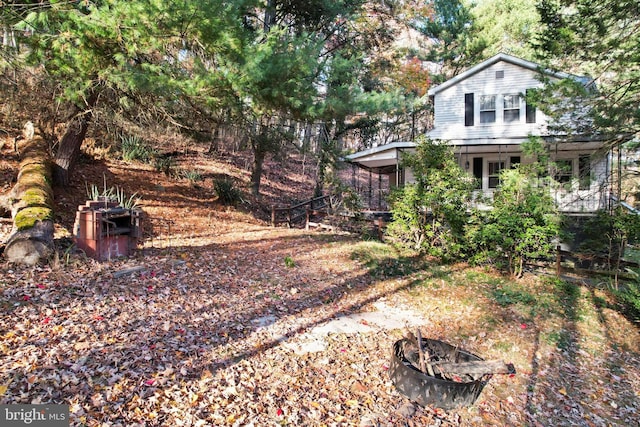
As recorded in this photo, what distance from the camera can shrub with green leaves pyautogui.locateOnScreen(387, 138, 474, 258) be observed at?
9172mm

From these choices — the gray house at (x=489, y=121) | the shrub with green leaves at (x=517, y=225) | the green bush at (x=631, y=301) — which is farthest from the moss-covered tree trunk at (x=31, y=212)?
the gray house at (x=489, y=121)

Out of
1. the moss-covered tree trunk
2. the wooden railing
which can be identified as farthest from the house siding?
the moss-covered tree trunk

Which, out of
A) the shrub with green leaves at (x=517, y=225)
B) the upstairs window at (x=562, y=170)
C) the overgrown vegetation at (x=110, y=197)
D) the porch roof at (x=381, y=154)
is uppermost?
the porch roof at (x=381, y=154)

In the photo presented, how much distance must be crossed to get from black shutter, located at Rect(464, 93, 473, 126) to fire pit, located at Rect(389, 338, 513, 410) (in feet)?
43.9

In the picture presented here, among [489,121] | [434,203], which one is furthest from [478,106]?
[434,203]

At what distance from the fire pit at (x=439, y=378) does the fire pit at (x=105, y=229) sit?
475cm

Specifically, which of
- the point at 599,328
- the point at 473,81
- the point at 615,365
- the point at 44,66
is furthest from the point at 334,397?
the point at 473,81

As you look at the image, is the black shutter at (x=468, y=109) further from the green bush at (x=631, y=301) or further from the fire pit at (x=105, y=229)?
the fire pit at (x=105, y=229)

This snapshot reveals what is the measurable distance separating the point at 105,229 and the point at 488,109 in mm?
14872

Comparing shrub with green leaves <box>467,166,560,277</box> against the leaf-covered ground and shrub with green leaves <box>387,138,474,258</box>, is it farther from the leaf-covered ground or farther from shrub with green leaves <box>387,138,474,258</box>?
the leaf-covered ground

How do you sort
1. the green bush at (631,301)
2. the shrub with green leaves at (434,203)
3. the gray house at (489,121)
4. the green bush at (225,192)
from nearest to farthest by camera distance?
the green bush at (631,301)
the shrub with green leaves at (434,203)
the green bush at (225,192)
the gray house at (489,121)

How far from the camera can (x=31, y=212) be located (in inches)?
228

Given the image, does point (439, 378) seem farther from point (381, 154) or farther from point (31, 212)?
point (381, 154)

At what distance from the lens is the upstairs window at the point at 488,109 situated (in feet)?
50.2
